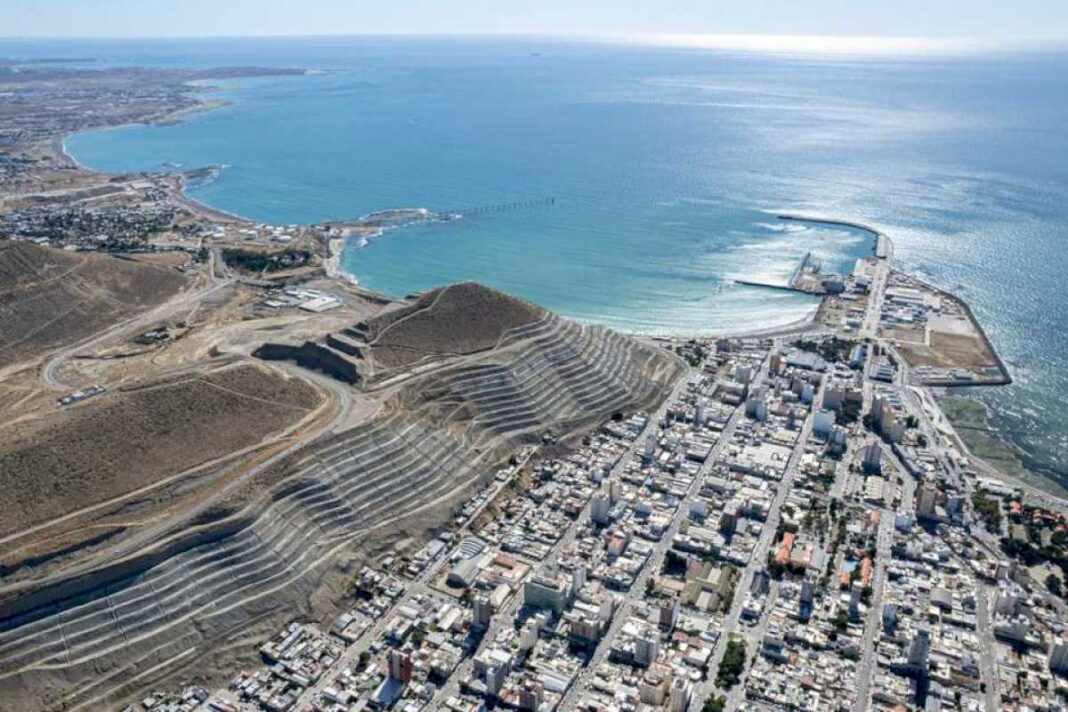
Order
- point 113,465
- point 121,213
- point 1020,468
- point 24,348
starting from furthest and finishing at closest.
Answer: point 121,213 < point 24,348 < point 1020,468 < point 113,465

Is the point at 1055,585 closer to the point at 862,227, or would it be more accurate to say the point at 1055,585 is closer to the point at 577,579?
the point at 577,579

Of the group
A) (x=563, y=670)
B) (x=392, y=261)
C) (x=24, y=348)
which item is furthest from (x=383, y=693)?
(x=392, y=261)

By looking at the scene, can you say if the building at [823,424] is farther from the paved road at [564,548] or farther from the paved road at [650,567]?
the paved road at [564,548]

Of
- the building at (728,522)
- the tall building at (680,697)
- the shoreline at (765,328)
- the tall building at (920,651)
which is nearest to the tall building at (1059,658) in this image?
the tall building at (920,651)

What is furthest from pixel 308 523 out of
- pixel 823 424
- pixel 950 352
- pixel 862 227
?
pixel 862 227

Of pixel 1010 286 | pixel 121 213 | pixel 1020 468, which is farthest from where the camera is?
pixel 121 213

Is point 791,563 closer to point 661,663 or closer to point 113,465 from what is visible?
point 661,663

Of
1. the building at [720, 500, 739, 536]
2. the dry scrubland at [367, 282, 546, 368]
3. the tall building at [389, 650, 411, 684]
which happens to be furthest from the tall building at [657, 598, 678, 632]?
the dry scrubland at [367, 282, 546, 368]
